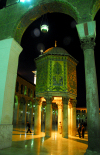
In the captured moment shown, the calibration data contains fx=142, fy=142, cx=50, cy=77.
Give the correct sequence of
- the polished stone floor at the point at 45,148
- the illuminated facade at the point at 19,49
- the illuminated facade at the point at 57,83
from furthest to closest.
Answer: the illuminated facade at the point at 57,83
the polished stone floor at the point at 45,148
the illuminated facade at the point at 19,49

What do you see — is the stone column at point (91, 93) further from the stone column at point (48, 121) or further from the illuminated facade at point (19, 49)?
the stone column at point (48, 121)

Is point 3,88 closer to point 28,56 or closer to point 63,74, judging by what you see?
point 63,74

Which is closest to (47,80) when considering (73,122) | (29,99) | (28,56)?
(73,122)

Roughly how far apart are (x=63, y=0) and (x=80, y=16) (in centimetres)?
137

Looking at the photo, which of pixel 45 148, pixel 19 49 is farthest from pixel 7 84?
pixel 45 148

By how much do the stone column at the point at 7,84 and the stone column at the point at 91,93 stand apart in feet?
11.2

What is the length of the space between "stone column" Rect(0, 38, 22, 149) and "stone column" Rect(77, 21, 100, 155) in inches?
134

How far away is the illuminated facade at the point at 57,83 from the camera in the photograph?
12109 millimetres

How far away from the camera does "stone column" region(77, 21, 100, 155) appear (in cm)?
487

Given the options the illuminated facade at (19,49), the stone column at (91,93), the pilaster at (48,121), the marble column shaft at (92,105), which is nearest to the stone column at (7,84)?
the illuminated facade at (19,49)

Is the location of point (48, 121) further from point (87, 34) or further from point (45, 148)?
point (87, 34)

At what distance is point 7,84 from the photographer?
662 cm

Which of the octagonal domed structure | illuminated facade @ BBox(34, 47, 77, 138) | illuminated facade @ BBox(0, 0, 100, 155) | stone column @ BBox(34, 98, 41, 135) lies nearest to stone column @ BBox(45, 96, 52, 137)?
illuminated facade @ BBox(34, 47, 77, 138)

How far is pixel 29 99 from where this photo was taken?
1324 inches
